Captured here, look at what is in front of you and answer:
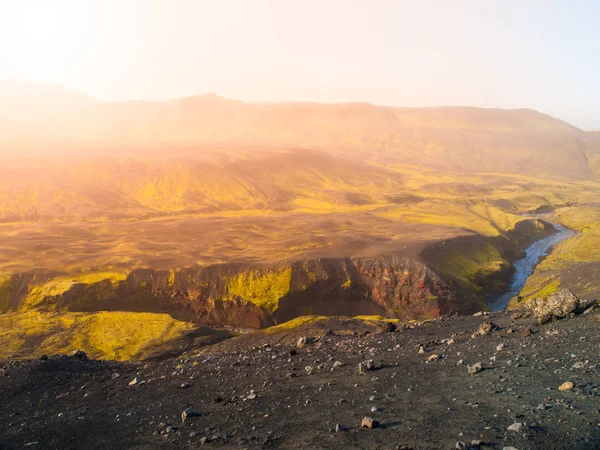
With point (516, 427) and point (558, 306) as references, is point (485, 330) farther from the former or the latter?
Answer: point (516, 427)

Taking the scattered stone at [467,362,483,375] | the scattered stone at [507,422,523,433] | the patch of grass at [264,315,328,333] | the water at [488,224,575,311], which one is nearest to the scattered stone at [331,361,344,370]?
the scattered stone at [467,362,483,375]

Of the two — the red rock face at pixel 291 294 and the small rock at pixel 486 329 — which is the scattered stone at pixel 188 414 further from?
the red rock face at pixel 291 294

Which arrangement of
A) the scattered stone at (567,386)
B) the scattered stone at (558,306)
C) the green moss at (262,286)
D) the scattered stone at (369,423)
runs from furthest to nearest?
the green moss at (262,286) < the scattered stone at (558,306) < the scattered stone at (567,386) < the scattered stone at (369,423)

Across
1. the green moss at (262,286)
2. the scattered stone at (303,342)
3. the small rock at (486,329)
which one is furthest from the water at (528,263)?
the scattered stone at (303,342)

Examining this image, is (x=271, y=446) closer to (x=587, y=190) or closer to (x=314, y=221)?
(x=314, y=221)

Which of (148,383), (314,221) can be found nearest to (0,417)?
(148,383)

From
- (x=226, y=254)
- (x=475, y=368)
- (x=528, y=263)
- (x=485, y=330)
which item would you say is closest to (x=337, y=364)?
(x=475, y=368)
